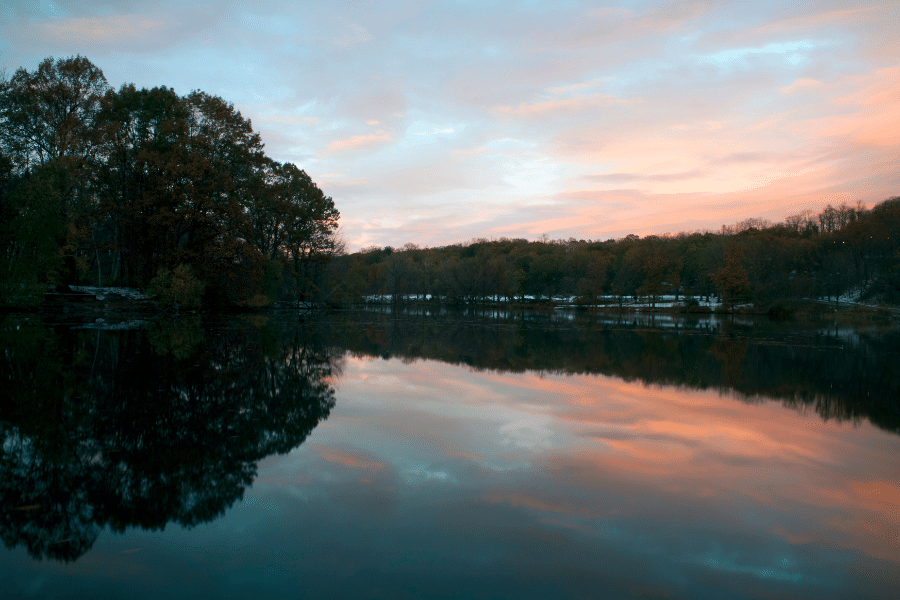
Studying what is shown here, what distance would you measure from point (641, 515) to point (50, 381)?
1014 cm

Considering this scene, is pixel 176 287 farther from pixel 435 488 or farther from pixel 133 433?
pixel 435 488

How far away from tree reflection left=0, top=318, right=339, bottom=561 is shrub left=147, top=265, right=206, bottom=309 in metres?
20.3

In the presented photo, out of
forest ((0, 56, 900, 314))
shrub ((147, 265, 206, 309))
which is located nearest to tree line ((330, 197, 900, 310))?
forest ((0, 56, 900, 314))

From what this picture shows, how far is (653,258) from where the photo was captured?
67625 mm

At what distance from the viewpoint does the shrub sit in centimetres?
3316

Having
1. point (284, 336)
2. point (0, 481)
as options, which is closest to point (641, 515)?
point (0, 481)

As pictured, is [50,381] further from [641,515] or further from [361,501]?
[641,515]

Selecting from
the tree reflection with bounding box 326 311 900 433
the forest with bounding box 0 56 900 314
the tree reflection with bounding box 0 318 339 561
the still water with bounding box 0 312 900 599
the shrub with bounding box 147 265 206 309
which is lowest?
the tree reflection with bounding box 326 311 900 433

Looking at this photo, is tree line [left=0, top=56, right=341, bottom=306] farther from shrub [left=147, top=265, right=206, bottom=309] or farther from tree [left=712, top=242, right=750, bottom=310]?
tree [left=712, top=242, right=750, bottom=310]

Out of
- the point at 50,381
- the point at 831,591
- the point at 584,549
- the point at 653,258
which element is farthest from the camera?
the point at 653,258

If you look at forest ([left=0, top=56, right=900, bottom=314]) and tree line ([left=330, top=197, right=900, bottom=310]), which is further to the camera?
tree line ([left=330, top=197, right=900, bottom=310])

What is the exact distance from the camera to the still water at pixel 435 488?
3.62m

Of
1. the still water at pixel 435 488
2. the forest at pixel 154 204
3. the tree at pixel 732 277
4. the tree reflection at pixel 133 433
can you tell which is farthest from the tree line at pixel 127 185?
the tree at pixel 732 277

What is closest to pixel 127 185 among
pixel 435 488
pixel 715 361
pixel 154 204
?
Result: pixel 154 204
